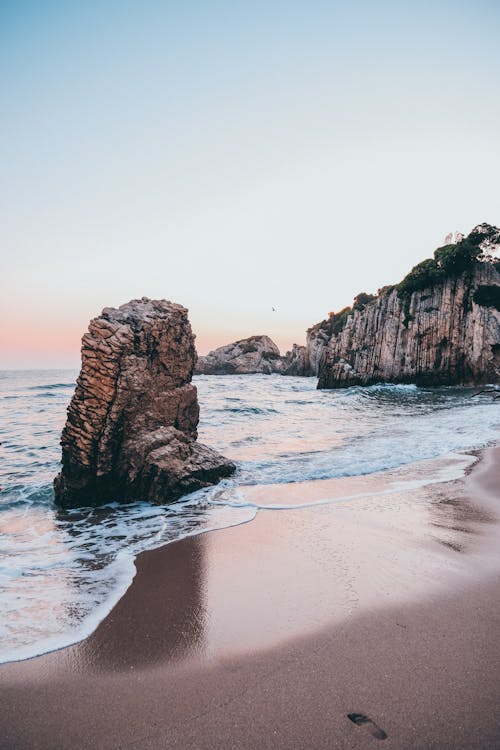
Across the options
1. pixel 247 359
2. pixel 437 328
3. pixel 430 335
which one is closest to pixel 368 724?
pixel 430 335

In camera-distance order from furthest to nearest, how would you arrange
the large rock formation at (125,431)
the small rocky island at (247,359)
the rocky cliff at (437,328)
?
1. the small rocky island at (247,359)
2. the rocky cliff at (437,328)
3. the large rock formation at (125,431)

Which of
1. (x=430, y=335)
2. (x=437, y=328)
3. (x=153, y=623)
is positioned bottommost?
(x=153, y=623)

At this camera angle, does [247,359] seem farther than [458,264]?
Yes

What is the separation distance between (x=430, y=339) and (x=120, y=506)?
41.8 m

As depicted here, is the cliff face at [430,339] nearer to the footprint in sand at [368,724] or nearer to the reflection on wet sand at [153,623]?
the reflection on wet sand at [153,623]

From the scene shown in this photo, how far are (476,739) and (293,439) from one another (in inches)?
458

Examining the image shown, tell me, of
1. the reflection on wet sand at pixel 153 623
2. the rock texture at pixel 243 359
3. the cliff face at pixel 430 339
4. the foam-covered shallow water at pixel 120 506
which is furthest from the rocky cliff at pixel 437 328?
the reflection on wet sand at pixel 153 623

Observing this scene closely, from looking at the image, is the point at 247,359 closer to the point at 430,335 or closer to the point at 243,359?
the point at 243,359

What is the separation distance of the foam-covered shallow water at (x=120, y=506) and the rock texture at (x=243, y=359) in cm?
6679

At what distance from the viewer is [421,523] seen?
548 centimetres

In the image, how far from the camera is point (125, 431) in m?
8.20

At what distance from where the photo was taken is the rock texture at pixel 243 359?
86.5m

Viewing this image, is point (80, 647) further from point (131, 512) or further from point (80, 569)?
point (131, 512)

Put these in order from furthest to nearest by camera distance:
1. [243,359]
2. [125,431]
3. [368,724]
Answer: [243,359] < [125,431] < [368,724]
